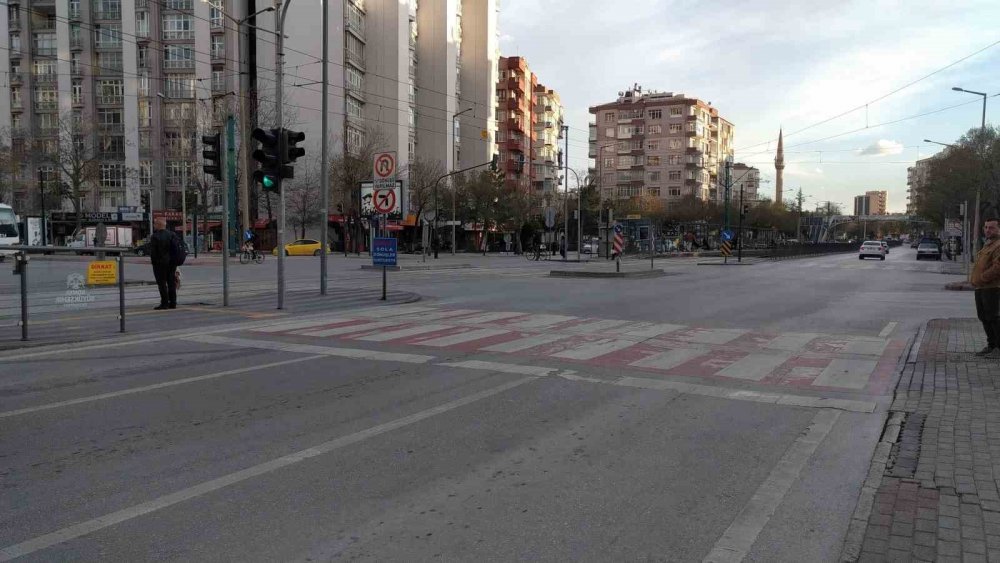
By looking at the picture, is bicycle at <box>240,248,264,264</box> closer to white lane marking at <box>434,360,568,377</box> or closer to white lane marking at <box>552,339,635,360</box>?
white lane marking at <box>552,339,635,360</box>

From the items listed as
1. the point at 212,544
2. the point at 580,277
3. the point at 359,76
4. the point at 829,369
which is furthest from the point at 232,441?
the point at 359,76

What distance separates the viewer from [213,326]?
11.5 m

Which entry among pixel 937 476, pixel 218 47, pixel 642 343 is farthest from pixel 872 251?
pixel 218 47

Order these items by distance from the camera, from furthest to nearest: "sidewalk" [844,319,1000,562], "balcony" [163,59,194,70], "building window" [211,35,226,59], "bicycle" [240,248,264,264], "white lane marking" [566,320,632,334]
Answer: "balcony" [163,59,194,70], "building window" [211,35,226,59], "bicycle" [240,248,264,264], "white lane marking" [566,320,632,334], "sidewalk" [844,319,1000,562]

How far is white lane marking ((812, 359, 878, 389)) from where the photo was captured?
7.38 m

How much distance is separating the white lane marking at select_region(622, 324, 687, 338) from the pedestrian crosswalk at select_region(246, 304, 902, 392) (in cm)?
2

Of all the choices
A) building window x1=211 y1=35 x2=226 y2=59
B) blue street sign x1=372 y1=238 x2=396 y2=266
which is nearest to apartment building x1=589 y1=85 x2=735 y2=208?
building window x1=211 y1=35 x2=226 y2=59

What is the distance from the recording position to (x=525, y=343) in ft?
32.0

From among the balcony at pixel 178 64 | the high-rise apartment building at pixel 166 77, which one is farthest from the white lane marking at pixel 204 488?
the balcony at pixel 178 64

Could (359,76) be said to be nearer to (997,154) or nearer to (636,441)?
(997,154)

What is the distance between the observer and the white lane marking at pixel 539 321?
11.6 metres

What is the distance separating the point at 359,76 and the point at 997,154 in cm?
5256

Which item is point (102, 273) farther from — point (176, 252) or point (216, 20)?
point (216, 20)

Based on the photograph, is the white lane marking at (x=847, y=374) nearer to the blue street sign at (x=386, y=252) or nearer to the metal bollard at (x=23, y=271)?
the blue street sign at (x=386, y=252)
